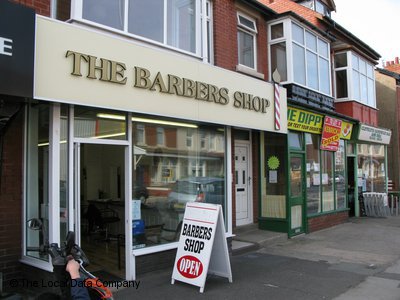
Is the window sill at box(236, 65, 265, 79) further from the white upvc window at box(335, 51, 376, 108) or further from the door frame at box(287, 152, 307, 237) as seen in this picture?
the white upvc window at box(335, 51, 376, 108)

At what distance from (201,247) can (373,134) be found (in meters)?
11.9

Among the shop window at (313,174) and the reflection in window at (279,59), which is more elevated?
the reflection in window at (279,59)

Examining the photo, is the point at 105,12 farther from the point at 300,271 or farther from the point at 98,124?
the point at 300,271

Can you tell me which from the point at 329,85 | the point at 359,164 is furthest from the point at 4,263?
the point at 359,164

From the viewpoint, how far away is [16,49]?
4.81 metres

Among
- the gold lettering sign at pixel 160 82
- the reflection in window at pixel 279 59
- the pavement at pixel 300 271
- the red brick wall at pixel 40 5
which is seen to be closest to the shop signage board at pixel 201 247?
the pavement at pixel 300 271

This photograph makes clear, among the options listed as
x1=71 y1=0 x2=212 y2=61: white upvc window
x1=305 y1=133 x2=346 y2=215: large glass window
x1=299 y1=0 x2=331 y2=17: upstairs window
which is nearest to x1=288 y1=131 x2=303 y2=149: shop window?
x1=305 y1=133 x2=346 y2=215: large glass window

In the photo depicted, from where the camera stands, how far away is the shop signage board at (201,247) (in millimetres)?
6102

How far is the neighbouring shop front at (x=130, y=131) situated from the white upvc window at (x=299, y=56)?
8.06 ft

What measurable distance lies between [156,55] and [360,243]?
679 cm

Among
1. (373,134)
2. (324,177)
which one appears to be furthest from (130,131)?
(373,134)

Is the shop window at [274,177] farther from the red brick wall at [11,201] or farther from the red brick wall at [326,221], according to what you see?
the red brick wall at [11,201]

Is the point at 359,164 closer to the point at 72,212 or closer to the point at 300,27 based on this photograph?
the point at 300,27

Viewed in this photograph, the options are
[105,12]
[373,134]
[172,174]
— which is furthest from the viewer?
[373,134]
